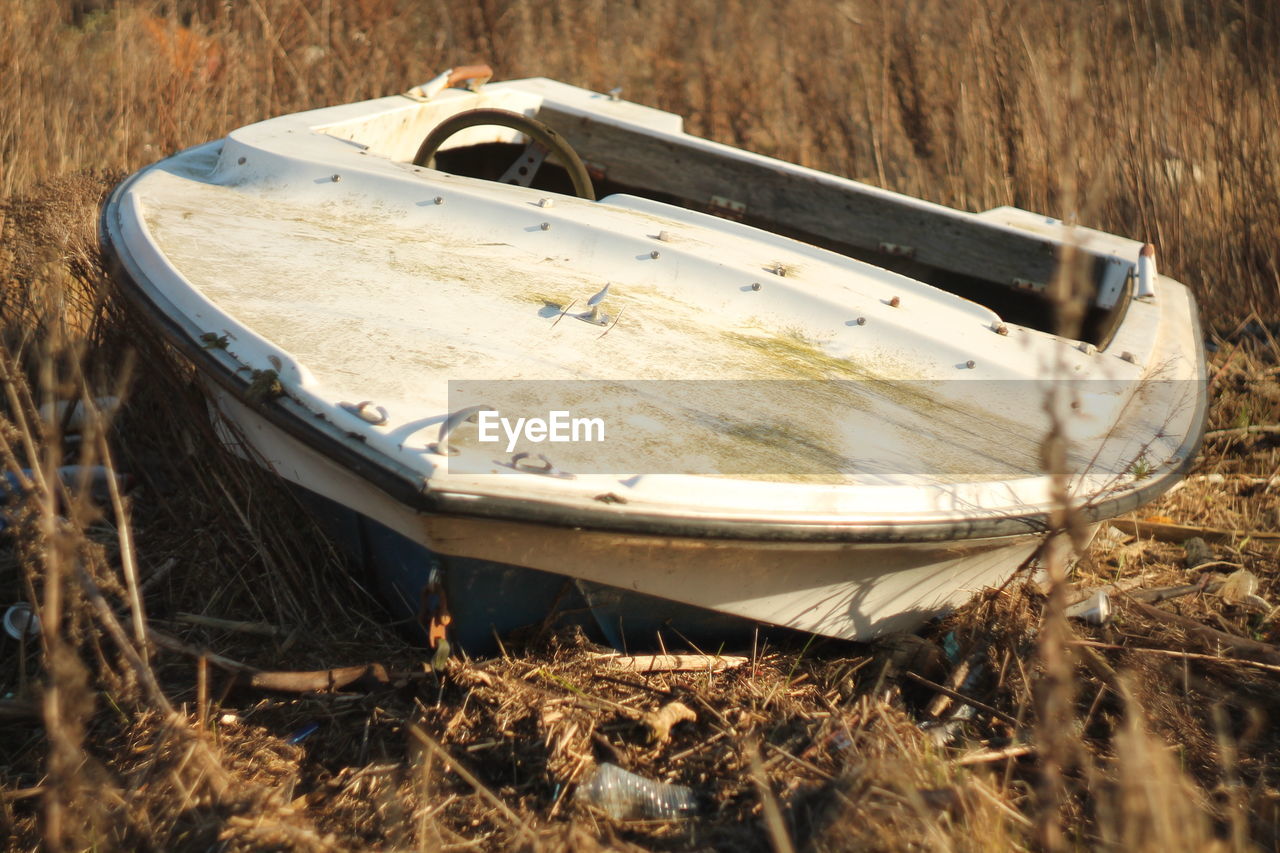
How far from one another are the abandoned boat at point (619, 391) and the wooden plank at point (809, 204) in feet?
1.02

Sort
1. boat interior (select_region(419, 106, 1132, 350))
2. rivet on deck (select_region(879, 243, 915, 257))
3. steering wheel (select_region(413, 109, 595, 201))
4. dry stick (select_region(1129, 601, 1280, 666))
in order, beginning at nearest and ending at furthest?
dry stick (select_region(1129, 601, 1280, 666))
steering wheel (select_region(413, 109, 595, 201))
boat interior (select_region(419, 106, 1132, 350))
rivet on deck (select_region(879, 243, 915, 257))

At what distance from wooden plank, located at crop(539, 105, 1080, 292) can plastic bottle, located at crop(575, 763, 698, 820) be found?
2.26 metres

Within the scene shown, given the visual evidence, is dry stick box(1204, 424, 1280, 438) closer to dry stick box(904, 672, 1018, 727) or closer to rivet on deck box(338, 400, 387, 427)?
dry stick box(904, 672, 1018, 727)

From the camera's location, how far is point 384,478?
195cm

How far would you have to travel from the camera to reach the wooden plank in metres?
3.72

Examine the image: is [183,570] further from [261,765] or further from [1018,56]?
[1018,56]

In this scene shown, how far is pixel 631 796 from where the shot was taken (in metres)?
2.12

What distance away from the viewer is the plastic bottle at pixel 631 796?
6.88ft

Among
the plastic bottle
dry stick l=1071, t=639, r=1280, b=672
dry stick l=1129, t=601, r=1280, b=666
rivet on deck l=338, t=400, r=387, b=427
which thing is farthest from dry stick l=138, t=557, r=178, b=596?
dry stick l=1129, t=601, r=1280, b=666

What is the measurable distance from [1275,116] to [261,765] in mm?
4851

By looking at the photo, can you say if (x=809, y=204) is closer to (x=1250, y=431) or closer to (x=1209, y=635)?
(x=1250, y=431)

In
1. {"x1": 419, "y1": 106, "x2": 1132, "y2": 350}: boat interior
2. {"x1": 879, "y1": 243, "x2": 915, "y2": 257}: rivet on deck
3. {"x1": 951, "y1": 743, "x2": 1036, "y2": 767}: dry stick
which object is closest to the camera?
{"x1": 951, "y1": 743, "x2": 1036, "y2": 767}: dry stick

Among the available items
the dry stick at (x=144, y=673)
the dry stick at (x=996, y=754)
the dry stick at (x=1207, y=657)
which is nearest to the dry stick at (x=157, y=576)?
the dry stick at (x=144, y=673)

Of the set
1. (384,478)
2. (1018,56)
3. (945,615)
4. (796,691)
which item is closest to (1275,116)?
(1018,56)
